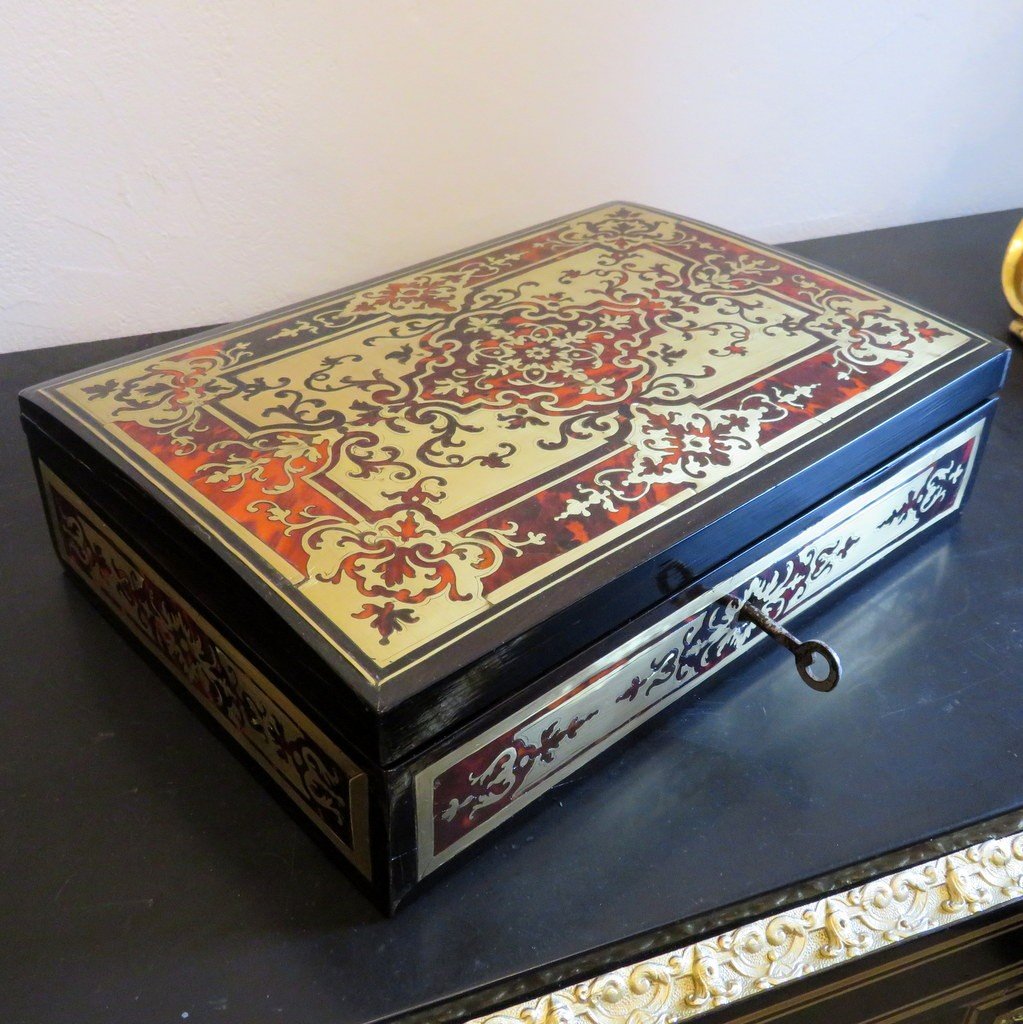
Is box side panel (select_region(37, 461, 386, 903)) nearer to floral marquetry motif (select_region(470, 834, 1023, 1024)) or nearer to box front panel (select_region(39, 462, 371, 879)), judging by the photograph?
box front panel (select_region(39, 462, 371, 879))

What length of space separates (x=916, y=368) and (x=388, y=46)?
557mm

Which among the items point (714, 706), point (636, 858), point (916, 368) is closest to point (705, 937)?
point (636, 858)

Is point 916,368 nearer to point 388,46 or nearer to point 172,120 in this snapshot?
point 388,46

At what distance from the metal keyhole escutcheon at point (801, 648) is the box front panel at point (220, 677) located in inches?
11.4

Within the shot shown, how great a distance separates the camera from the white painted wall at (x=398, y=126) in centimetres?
94

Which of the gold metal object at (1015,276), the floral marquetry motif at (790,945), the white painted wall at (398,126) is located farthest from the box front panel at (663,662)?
the white painted wall at (398,126)

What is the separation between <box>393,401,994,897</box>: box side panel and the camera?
601 mm

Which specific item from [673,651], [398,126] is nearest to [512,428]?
[673,651]

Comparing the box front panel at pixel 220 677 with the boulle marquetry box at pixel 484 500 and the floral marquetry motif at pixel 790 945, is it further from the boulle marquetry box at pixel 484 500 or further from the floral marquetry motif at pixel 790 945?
the floral marquetry motif at pixel 790 945

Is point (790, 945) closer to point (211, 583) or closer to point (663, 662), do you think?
point (663, 662)

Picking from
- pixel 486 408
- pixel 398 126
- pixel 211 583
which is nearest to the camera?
pixel 211 583

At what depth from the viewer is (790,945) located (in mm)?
628

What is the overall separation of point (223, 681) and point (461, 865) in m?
0.18

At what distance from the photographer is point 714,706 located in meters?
0.75
